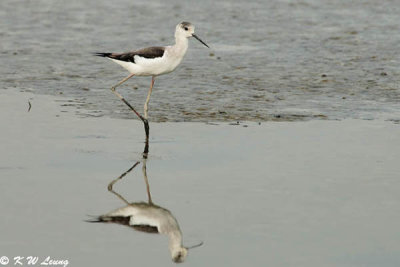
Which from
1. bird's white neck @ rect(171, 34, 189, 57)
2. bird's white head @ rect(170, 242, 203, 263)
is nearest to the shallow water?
bird's white neck @ rect(171, 34, 189, 57)

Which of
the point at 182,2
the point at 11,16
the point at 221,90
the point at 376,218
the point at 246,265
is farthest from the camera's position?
the point at 182,2

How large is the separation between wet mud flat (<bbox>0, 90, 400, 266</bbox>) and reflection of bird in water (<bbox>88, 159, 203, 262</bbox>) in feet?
0.25

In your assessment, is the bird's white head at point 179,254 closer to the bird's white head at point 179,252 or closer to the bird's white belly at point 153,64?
the bird's white head at point 179,252

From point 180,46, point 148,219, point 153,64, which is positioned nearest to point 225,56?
point 180,46

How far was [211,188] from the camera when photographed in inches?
314

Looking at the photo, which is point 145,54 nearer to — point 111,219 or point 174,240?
point 111,219

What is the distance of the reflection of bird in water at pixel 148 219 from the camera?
676 cm

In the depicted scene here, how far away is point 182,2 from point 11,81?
723 cm

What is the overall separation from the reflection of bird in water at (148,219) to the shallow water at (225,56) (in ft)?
11.3

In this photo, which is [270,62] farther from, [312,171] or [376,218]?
[376,218]

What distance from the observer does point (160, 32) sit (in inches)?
648

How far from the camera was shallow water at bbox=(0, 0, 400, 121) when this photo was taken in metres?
11.5

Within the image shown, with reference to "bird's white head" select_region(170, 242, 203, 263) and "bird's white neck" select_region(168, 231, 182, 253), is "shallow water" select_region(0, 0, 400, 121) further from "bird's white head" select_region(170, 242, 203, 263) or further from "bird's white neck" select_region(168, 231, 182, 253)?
"bird's white head" select_region(170, 242, 203, 263)

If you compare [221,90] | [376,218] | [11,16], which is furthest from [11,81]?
[376,218]
